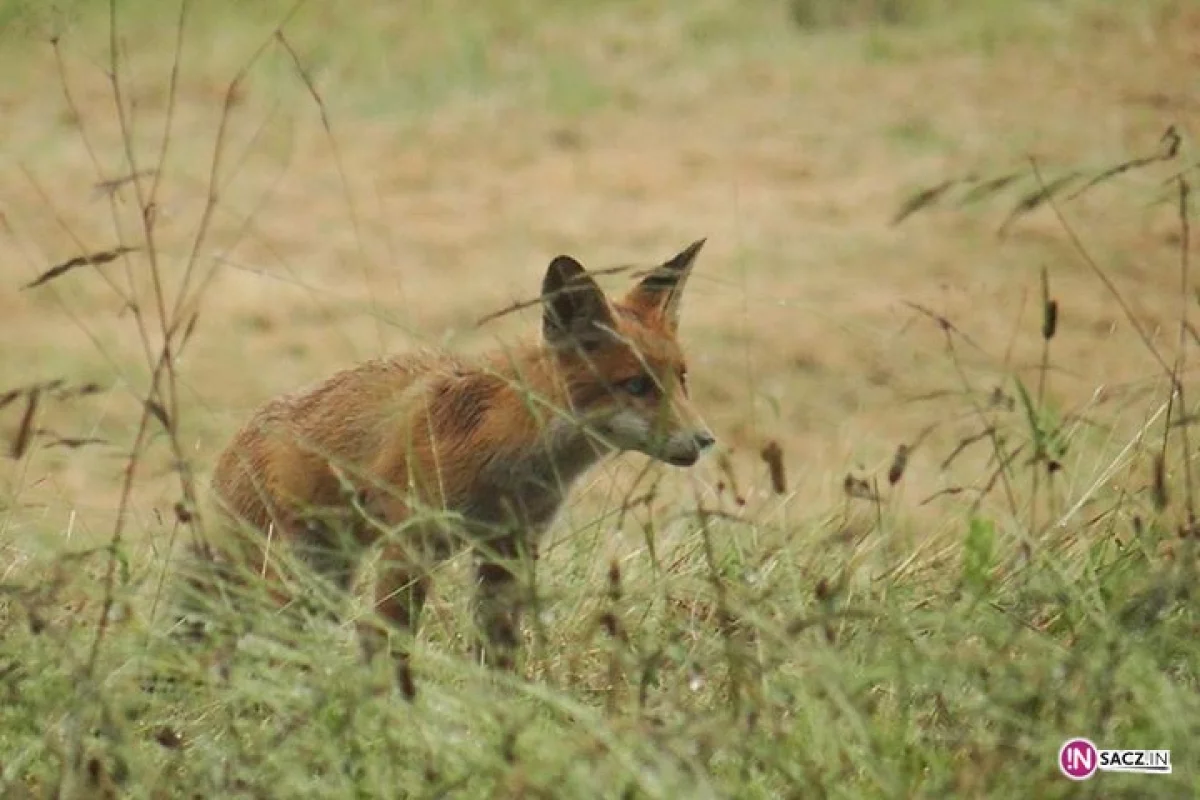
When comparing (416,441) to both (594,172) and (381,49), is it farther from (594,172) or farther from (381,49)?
(381,49)

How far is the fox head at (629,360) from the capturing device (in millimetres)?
6613

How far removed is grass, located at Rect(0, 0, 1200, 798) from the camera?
4.45 meters

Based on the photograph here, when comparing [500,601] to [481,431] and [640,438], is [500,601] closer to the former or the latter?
[640,438]

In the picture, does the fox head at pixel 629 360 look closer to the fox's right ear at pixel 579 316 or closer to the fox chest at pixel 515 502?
the fox's right ear at pixel 579 316

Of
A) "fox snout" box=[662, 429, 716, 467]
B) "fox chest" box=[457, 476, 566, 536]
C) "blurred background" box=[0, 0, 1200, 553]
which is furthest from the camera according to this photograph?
"blurred background" box=[0, 0, 1200, 553]

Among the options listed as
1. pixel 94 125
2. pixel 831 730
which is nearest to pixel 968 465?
pixel 831 730

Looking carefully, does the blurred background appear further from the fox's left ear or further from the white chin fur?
the white chin fur

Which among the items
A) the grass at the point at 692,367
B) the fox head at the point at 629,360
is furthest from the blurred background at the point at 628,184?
the fox head at the point at 629,360
